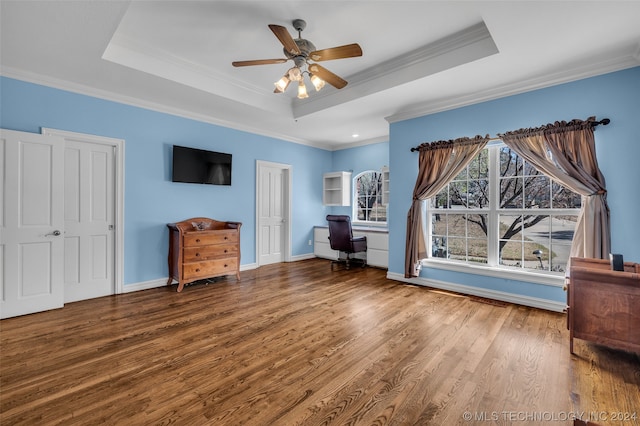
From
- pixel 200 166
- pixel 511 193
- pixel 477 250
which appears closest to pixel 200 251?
pixel 200 166

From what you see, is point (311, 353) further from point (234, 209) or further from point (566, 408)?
point (234, 209)

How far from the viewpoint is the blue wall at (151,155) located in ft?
11.0

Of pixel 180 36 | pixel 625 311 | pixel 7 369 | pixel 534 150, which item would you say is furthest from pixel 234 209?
pixel 625 311

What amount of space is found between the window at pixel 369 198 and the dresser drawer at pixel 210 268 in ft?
10.4

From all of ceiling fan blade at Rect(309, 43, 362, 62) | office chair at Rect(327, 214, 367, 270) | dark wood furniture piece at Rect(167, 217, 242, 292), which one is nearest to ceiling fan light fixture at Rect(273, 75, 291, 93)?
ceiling fan blade at Rect(309, 43, 362, 62)

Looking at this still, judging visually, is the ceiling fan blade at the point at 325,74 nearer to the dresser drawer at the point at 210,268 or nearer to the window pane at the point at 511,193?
the window pane at the point at 511,193

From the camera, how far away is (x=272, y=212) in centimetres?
600

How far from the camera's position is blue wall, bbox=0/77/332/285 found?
336cm

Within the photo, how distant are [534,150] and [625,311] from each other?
1.87 m

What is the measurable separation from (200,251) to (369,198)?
3773 millimetres

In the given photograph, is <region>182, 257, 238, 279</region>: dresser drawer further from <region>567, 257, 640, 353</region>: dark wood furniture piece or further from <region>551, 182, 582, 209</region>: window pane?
<region>551, 182, 582, 209</region>: window pane

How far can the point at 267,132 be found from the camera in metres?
5.66

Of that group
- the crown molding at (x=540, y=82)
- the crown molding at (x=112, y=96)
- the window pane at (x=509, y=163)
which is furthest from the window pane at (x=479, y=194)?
the crown molding at (x=112, y=96)

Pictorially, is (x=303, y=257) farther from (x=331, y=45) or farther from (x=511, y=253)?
(x=331, y=45)
